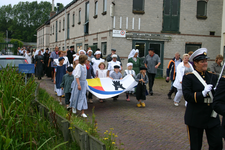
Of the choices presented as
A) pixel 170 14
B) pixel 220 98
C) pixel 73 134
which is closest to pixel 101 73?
pixel 73 134

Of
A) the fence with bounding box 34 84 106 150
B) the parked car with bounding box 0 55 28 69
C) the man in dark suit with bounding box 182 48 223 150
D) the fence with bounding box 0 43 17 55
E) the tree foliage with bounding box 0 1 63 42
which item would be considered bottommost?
the fence with bounding box 34 84 106 150

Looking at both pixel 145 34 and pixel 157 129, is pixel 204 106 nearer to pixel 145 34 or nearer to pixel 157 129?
pixel 157 129

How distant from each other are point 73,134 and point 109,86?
215 inches

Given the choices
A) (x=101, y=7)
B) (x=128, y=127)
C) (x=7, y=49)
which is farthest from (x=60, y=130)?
(x=7, y=49)

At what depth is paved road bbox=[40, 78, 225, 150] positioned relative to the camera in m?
5.56

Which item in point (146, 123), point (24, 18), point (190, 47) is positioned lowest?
Result: point (146, 123)

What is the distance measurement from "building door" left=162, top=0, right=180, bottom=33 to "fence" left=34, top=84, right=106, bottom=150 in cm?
1677

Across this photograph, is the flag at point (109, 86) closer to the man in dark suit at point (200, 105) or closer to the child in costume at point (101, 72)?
the child in costume at point (101, 72)

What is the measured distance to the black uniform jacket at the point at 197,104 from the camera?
3893 mm

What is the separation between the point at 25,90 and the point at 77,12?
2607 centimetres

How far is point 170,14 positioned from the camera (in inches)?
812

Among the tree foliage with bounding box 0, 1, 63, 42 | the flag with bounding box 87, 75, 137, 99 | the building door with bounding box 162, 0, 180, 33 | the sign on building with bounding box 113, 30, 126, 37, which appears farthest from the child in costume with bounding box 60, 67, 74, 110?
the tree foliage with bounding box 0, 1, 63, 42

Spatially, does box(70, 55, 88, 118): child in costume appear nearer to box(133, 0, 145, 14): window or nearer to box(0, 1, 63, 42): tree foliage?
box(133, 0, 145, 14): window

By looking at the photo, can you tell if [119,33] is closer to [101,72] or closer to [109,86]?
[101,72]
